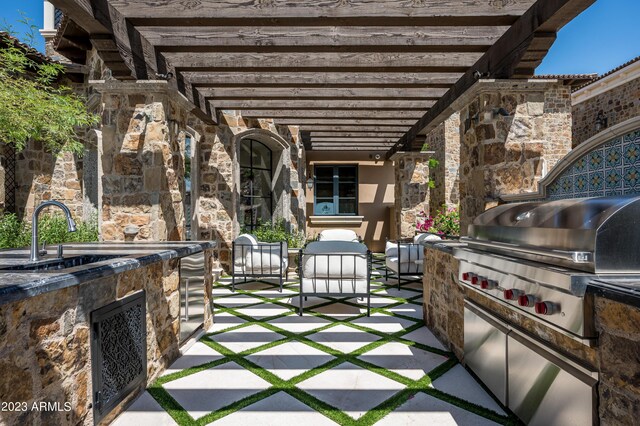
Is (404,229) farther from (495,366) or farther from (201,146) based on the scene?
(495,366)

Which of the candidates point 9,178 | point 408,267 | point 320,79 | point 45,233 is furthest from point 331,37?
point 9,178

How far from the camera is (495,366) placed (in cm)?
192

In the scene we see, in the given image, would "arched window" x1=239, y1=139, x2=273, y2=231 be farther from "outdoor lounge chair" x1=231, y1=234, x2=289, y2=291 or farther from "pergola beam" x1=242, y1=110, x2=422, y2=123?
"outdoor lounge chair" x1=231, y1=234, x2=289, y2=291

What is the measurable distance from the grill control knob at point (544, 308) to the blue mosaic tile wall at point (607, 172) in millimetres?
872

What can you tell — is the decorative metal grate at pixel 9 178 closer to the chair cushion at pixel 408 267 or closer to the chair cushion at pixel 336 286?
the chair cushion at pixel 336 286

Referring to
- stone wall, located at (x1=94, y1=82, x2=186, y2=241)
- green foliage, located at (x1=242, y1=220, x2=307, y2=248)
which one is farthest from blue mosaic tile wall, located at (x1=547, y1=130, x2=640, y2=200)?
green foliage, located at (x1=242, y1=220, x2=307, y2=248)

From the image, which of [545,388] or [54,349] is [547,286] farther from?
[54,349]

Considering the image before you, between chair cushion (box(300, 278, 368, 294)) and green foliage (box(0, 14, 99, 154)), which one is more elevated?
green foliage (box(0, 14, 99, 154))

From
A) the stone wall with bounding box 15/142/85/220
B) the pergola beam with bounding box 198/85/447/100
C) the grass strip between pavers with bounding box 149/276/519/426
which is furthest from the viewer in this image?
the stone wall with bounding box 15/142/85/220

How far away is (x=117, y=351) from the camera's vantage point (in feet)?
5.98

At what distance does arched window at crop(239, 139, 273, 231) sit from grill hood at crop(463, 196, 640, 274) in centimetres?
492

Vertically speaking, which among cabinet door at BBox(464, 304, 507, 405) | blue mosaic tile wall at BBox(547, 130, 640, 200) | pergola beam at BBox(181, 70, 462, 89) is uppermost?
pergola beam at BBox(181, 70, 462, 89)

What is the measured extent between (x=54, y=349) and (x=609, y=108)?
10975 mm

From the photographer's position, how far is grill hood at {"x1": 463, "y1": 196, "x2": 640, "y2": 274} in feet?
4.28
